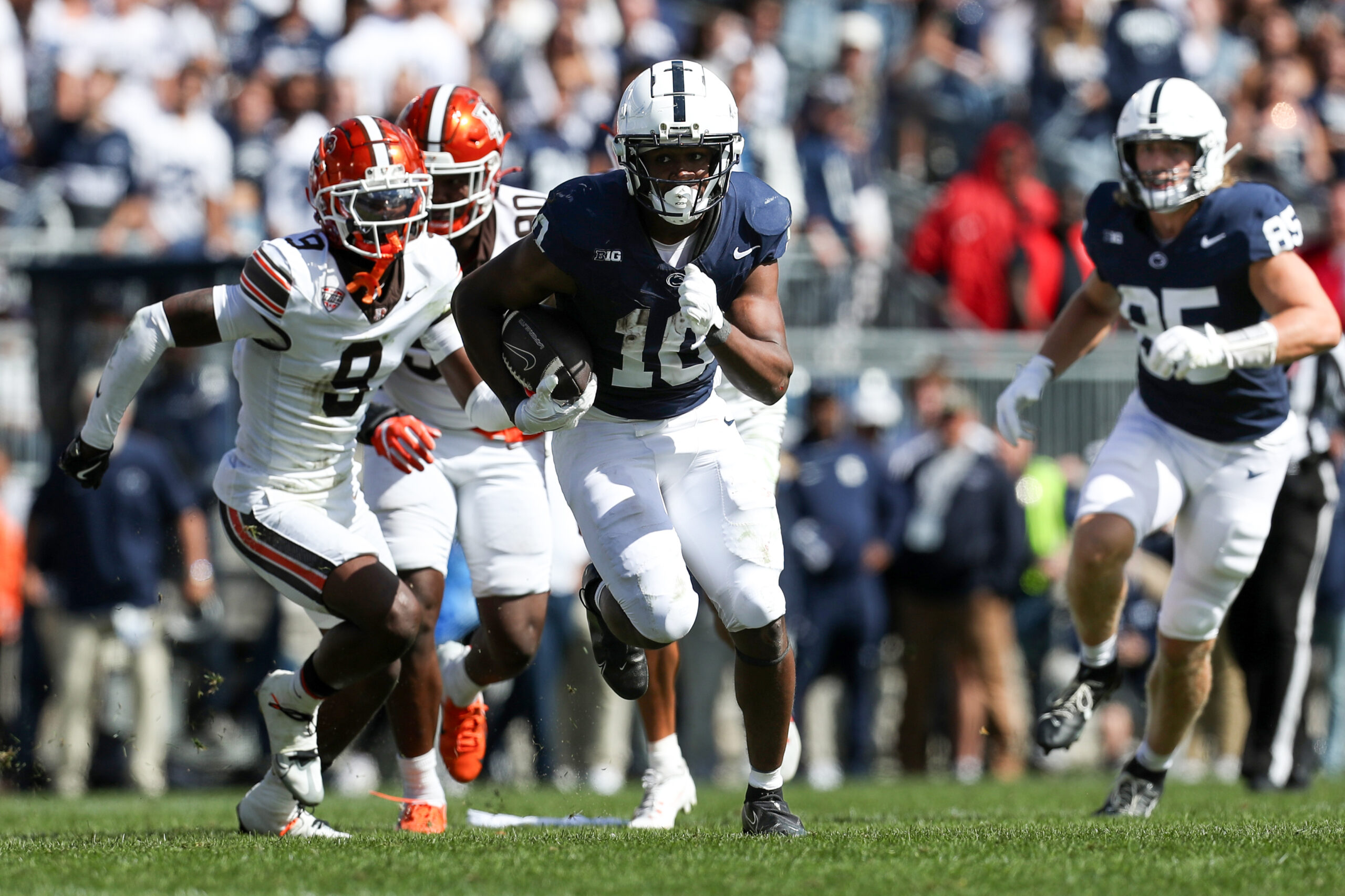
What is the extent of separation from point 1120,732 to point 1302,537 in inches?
135

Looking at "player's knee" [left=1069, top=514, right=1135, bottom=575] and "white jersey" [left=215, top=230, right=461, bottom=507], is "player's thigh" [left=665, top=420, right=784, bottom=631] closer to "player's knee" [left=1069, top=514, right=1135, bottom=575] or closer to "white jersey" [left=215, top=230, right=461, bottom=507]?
"white jersey" [left=215, top=230, right=461, bottom=507]

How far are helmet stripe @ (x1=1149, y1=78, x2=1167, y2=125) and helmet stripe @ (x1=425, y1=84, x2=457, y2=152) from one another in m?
2.38

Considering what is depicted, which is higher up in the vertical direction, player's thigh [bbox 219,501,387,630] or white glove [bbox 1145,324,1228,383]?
white glove [bbox 1145,324,1228,383]

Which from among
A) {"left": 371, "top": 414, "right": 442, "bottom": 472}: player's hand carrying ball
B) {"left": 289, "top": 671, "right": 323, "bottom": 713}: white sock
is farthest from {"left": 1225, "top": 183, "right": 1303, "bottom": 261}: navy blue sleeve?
{"left": 289, "top": 671, "right": 323, "bottom": 713}: white sock

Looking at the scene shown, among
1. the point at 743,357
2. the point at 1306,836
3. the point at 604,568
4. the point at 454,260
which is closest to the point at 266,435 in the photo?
the point at 454,260

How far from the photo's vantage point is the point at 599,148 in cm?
1129

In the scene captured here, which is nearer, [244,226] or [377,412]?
[377,412]

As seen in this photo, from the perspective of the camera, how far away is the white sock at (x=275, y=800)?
17.7 feet

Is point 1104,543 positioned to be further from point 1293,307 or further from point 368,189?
point 368,189

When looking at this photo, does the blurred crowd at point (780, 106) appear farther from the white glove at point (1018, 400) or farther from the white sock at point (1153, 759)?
the white sock at point (1153, 759)

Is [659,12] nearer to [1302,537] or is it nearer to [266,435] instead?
[1302,537]

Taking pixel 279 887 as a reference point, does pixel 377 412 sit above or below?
above

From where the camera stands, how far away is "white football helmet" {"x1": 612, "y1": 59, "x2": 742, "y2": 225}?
4723 millimetres

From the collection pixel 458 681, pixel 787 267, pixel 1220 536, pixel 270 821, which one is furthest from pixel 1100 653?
pixel 787 267
